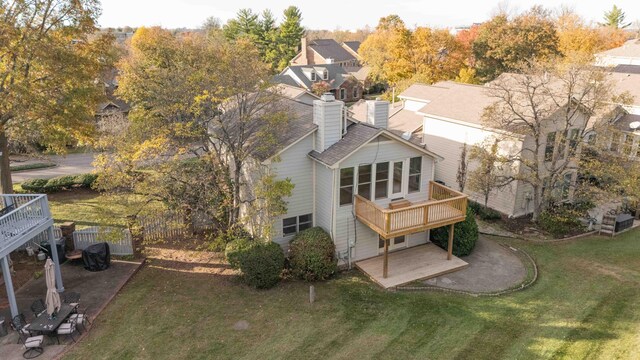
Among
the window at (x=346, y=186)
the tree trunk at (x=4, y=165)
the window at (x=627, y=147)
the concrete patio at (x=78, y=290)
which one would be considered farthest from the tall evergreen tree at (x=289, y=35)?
the concrete patio at (x=78, y=290)

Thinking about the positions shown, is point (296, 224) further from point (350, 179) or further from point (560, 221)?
point (560, 221)

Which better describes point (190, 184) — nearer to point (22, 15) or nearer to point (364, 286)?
point (364, 286)

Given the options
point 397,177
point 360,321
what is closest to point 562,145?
point 397,177

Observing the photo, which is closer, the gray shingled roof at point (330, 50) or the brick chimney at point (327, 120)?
the brick chimney at point (327, 120)

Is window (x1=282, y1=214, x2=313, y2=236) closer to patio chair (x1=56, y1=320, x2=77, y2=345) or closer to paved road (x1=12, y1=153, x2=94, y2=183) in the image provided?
patio chair (x1=56, y1=320, x2=77, y2=345)

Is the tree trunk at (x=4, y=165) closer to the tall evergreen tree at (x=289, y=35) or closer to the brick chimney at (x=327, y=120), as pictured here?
the brick chimney at (x=327, y=120)

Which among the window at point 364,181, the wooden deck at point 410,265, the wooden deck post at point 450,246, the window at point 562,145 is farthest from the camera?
the window at point 562,145

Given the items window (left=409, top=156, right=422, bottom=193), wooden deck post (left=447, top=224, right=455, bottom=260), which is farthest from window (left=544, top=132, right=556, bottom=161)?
wooden deck post (left=447, top=224, right=455, bottom=260)
